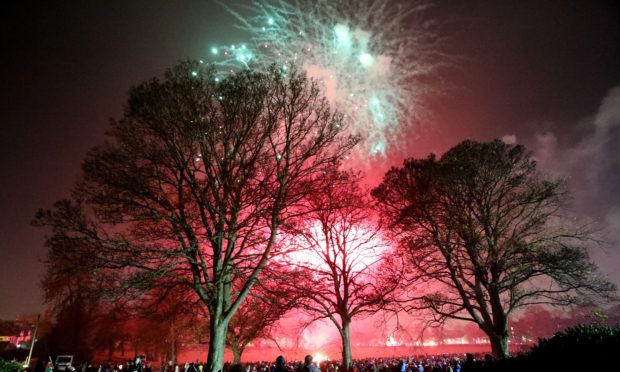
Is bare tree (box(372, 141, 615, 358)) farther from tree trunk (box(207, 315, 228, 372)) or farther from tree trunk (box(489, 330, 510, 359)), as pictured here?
tree trunk (box(207, 315, 228, 372))

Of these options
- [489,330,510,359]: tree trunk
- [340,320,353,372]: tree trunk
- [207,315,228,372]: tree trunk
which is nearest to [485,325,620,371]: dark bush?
[207,315,228,372]: tree trunk

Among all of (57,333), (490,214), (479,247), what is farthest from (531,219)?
(57,333)

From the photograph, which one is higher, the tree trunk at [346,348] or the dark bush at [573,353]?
the dark bush at [573,353]

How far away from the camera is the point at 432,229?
13875mm

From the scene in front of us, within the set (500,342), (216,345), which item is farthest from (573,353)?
(500,342)

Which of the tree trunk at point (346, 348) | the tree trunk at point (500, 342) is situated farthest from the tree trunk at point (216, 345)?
the tree trunk at point (500, 342)

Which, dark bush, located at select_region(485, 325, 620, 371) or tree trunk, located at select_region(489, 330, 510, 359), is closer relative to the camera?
dark bush, located at select_region(485, 325, 620, 371)

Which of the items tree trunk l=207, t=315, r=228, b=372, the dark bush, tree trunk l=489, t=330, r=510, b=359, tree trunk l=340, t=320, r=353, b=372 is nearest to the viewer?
the dark bush

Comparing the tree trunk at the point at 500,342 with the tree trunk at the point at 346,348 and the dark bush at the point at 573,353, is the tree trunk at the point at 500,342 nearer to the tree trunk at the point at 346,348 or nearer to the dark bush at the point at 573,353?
the tree trunk at the point at 346,348

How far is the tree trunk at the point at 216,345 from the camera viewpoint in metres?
8.27

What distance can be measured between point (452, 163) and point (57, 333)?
4323 cm

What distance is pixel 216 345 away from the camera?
8.58 m

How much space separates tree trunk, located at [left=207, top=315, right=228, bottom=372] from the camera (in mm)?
8266

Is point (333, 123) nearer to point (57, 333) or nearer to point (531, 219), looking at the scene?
point (531, 219)
